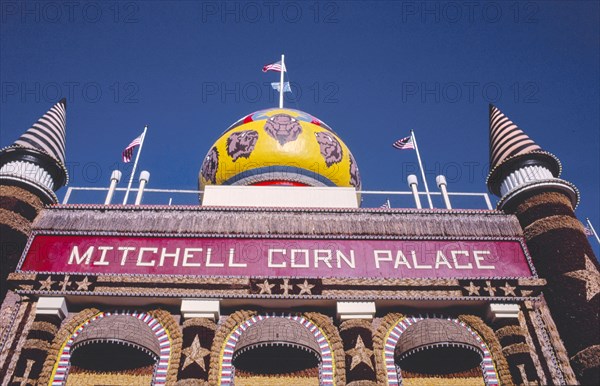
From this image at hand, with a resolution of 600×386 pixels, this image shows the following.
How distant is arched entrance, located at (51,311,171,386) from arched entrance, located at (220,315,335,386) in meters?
1.40

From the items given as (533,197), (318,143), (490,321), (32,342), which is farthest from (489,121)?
(32,342)

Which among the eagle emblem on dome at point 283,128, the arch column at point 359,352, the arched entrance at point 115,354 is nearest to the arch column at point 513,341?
the arch column at point 359,352

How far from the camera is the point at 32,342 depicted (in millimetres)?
11617

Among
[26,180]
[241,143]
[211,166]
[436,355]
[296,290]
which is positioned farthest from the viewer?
[211,166]

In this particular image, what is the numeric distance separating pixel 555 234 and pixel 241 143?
980 centimetres

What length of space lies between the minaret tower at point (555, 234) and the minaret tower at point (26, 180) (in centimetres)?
1152

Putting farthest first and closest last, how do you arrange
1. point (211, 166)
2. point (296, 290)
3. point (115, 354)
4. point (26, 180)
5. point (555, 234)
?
point (211, 166) < point (26, 180) < point (555, 234) < point (296, 290) < point (115, 354)

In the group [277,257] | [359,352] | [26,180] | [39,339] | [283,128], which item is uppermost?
[283,128]

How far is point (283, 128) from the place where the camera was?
1877cm

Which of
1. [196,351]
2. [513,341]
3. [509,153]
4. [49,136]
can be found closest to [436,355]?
[513,341]

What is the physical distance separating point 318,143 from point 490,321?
849 cm

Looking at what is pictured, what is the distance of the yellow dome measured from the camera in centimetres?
1792

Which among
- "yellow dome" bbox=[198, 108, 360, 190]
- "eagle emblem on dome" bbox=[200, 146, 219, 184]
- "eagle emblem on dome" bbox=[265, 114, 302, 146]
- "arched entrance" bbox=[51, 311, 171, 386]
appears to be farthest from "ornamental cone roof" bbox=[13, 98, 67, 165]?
"eagle emblem on dome" bbox=[265, 114, 302, 146]

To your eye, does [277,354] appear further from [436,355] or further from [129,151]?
[129,151]
